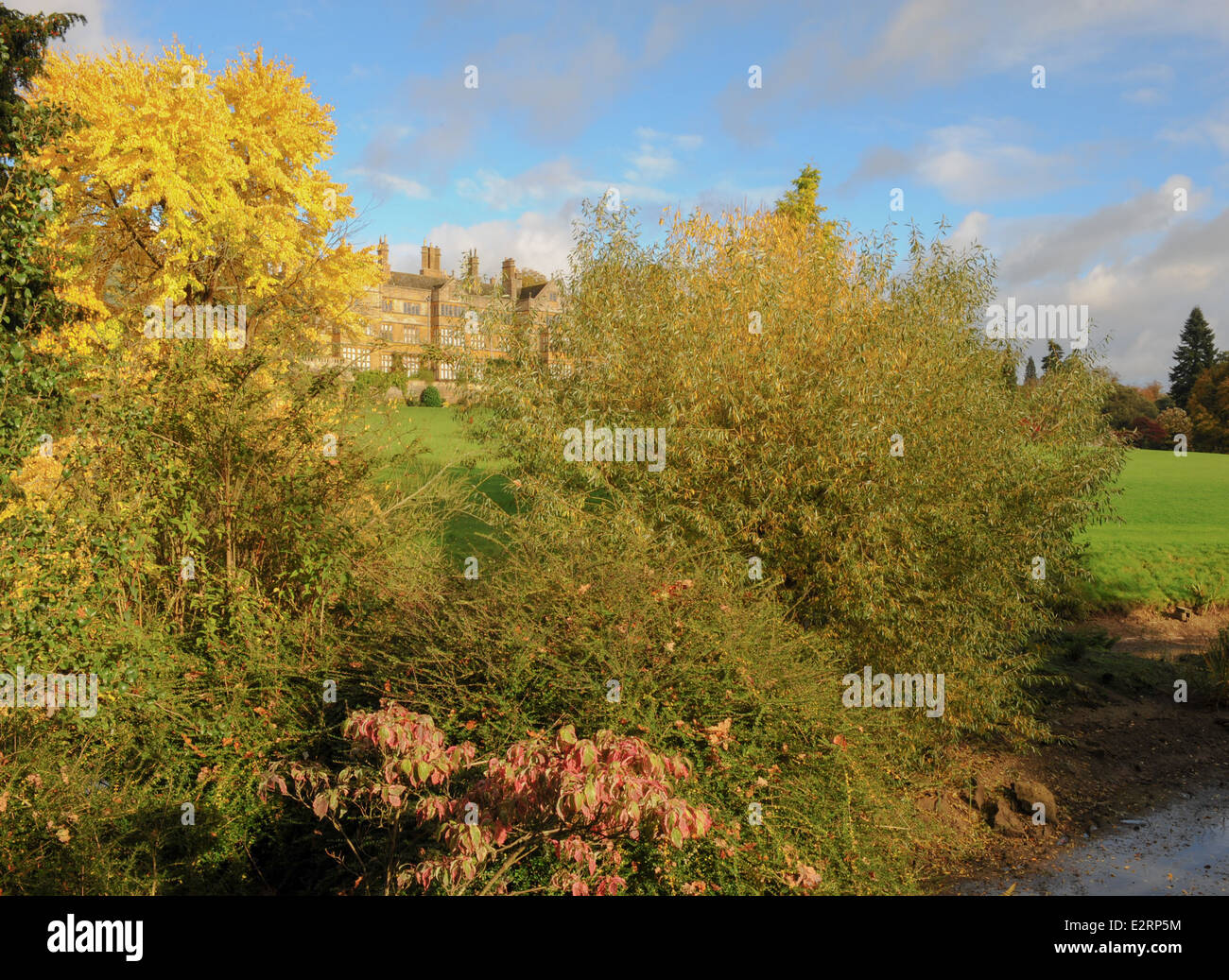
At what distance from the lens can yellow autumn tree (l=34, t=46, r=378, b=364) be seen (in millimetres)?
19172

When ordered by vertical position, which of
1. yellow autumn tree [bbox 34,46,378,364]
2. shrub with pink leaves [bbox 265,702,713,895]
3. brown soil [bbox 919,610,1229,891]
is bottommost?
brown soil [bbox 919,610,1229,891]

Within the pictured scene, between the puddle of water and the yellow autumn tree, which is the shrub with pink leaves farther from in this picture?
the yellow autumn tree

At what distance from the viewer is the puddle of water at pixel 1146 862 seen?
880 centimetres

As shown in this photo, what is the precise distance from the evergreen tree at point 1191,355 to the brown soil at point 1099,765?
5641 cm

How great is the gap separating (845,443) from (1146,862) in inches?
213

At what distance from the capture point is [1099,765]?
12.2 metres

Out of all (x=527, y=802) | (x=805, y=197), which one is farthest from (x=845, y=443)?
(x=805, y=197)

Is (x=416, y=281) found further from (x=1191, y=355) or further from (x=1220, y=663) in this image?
(x=1220, y=663)

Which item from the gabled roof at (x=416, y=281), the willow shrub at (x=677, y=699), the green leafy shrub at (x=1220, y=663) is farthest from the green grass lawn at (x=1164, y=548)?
the gabled roof at (x=416, y=281)

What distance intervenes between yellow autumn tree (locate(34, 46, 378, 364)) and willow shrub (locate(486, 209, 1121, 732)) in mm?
9013

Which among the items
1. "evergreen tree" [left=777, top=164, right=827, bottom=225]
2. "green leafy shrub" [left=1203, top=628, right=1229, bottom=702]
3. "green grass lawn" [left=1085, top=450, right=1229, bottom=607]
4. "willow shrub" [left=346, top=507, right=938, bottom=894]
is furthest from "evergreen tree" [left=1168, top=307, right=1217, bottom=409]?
"willow shrub" [left=346, top=507, right=938, bottom=894]

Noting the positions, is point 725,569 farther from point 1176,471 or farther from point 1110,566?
point 1176,471

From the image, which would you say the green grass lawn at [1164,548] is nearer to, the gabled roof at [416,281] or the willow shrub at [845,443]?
the willow shrub at [845,443]
